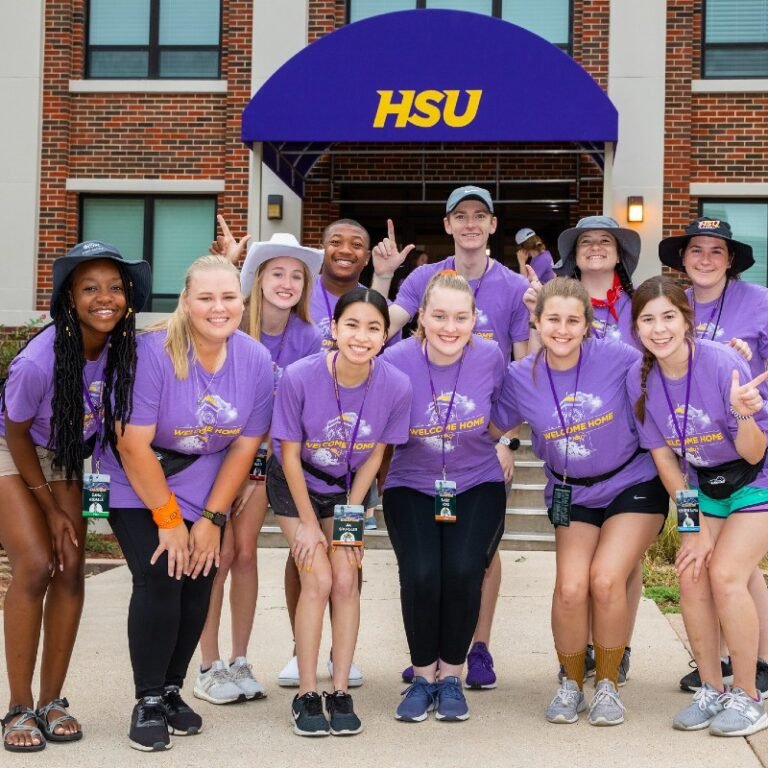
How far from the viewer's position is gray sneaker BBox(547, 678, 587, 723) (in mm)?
4578

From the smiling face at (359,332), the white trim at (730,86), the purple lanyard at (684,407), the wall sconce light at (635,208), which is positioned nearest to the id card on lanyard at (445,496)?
the smiling face at (359,332)

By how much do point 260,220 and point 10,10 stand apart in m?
4.49

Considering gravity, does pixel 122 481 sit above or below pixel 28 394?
below

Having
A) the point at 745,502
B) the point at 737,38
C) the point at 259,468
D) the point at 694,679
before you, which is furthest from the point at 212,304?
the point at 737,38

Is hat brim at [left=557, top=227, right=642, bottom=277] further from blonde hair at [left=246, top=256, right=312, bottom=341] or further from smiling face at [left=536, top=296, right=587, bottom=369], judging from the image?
blonde hair at [left=246, top=256, right=312, bottom=341]

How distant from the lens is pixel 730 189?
12625 millimetres

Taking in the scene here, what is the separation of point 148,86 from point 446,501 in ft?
33.0

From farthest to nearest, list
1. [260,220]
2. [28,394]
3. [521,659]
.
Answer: [260,220]
[521,659]
[28,394]

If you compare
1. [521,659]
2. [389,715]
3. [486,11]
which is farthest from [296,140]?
[389,715]

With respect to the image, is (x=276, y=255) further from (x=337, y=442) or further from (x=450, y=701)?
(x=450, y=701)

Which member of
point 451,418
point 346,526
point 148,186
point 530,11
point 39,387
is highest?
point 530,11

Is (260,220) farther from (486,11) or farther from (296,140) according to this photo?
(486,11)

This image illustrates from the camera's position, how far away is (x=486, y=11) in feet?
42.9

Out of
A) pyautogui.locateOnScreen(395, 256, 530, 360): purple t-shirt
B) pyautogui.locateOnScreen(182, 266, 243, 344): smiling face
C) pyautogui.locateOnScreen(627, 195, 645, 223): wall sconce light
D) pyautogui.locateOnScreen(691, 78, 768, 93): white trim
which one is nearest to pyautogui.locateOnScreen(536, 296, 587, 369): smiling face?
pyautogui.locateOnScreen(395, 256, 530, 360): purple t-shirt
